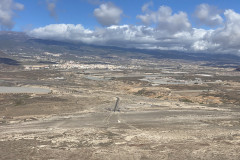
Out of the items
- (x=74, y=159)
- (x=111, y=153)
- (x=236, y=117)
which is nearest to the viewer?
(x=74, y=159)

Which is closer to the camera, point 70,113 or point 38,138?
point 38,138

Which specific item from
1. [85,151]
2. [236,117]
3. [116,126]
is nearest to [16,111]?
[116,126]

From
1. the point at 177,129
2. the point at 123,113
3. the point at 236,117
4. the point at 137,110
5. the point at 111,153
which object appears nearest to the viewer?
the point at 111,153

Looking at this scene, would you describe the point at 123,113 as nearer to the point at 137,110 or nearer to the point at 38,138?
the point at 137,110

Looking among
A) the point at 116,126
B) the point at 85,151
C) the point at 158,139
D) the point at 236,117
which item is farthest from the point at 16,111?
the point at 236,117

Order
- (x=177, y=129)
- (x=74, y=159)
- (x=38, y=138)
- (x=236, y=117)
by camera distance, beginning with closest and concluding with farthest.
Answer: (x=74, y=159) → (x=38, y=138) → (x=177, y=129) → (x=236, y=117)

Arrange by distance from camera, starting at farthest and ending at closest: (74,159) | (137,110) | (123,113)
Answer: (137,110) → (123,113) → (74,159)

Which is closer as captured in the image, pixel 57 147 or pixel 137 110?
pixel 57 147

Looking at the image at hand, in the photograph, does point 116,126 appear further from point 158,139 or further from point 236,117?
point 236,117
